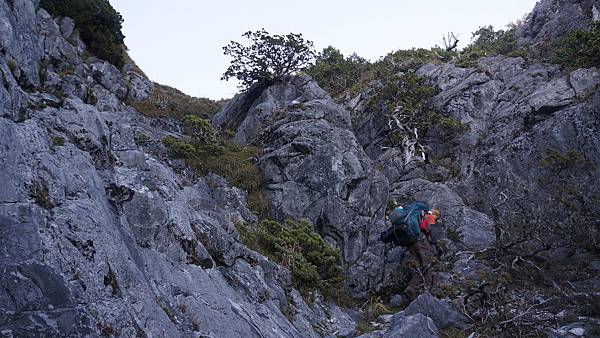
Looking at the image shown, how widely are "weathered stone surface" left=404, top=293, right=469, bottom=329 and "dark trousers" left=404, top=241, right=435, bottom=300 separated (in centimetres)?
173

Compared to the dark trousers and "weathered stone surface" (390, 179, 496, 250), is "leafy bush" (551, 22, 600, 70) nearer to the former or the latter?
"weathered stone surface" (390, 179, 496, 250)

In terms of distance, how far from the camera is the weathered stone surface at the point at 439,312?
30.3 ft

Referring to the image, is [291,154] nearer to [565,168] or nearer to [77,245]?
[565,168]

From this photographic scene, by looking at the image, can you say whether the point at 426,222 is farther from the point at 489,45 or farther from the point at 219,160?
the point at 489,45

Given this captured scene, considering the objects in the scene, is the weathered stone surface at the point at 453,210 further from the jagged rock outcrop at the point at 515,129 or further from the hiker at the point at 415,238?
the hiker at the point at 415,238

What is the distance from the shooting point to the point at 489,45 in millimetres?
32531

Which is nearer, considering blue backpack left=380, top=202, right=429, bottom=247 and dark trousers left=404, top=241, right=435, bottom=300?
dark trousers left=404, top=241, right=435, bottom=300

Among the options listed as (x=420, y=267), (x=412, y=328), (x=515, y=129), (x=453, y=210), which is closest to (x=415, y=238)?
(x=420, y=267)

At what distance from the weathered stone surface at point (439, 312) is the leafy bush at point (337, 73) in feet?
67.3

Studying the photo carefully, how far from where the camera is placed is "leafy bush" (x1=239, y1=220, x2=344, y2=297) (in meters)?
11.7

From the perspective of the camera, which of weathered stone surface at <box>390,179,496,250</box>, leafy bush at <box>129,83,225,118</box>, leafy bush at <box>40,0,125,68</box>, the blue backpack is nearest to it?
the blue backpack

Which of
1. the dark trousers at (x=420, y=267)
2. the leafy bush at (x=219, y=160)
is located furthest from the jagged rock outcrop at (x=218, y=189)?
the dark trousers at (x=420, y=267)

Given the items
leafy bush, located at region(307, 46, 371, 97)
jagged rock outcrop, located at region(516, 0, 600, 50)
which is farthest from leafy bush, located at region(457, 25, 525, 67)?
leafy bush, located at region(307, 46, 371, 97)

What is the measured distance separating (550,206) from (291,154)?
30.0ft
